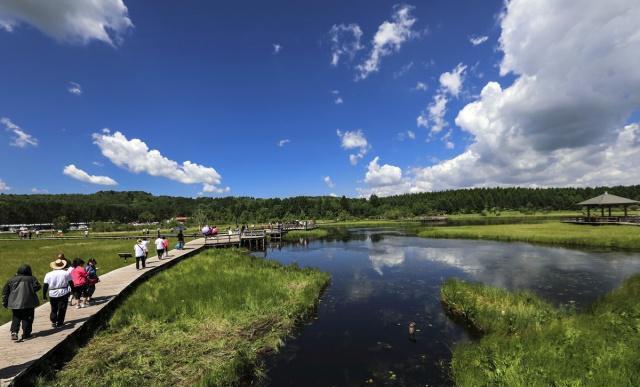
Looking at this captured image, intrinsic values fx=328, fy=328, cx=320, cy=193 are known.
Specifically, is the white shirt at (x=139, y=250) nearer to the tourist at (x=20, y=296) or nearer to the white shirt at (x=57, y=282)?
the white shirt at (x=57, y=282)

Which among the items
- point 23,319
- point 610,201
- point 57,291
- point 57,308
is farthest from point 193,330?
point 610,201

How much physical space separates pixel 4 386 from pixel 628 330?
18449 mm

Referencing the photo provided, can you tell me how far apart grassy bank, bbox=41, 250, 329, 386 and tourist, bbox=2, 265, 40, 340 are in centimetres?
214

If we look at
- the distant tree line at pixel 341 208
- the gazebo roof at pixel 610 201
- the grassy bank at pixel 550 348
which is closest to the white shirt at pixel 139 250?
the grassy bank at pixel 550 348

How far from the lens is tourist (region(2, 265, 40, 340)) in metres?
10.4

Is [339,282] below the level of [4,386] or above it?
below

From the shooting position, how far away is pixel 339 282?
26.3 metres

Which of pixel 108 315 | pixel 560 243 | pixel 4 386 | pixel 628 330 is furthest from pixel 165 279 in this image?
pixel 560 243

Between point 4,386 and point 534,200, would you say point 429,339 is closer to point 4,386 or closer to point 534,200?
point 4,386

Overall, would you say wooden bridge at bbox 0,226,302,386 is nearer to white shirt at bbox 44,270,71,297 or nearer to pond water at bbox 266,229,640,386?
white shirt at bbox 44,270,71,297

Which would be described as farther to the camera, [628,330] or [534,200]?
[534,200]

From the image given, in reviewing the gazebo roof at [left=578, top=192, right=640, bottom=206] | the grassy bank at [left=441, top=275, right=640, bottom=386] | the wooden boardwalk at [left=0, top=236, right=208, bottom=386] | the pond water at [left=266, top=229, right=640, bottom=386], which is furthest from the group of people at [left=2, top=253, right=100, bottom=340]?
the gazebo roof at [left=578, top=192, right=640, bottom=206]

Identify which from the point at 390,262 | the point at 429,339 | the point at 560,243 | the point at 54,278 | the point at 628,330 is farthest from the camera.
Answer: the point at 560,243

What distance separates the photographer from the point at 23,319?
10.9 meters
